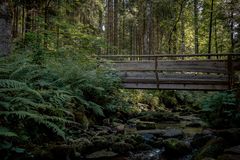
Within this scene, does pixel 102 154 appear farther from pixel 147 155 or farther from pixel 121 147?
pixel 147 155

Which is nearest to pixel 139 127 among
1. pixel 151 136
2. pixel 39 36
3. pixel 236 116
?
pixel 151 136

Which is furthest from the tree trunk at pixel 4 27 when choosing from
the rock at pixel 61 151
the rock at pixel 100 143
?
the rock at pixel 61 151

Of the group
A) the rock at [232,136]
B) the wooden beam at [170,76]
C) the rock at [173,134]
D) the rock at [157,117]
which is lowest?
the rock at [157,117]

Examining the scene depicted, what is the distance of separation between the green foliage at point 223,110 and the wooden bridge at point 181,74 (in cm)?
394

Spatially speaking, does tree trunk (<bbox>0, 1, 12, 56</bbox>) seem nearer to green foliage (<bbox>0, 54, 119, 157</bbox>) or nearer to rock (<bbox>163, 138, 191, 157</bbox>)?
green foliage (<bbox>0, 54, 119, 157</bbox>)

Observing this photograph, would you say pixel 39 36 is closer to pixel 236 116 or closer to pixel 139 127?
pixel 139 127

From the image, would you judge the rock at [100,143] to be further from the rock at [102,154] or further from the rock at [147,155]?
the rock at [147,155]

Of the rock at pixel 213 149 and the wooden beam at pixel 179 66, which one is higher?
the wooden beam at pixel 179 66

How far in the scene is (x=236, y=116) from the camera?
22.2ft

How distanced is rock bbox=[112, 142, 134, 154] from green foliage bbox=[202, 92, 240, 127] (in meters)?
2.38

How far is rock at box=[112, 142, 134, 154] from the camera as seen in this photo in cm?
686

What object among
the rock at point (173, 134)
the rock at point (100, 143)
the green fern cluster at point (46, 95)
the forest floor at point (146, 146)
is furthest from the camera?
the rock at point (173, 134)

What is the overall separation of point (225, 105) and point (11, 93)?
5187 millimetres

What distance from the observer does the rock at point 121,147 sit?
6862mm
